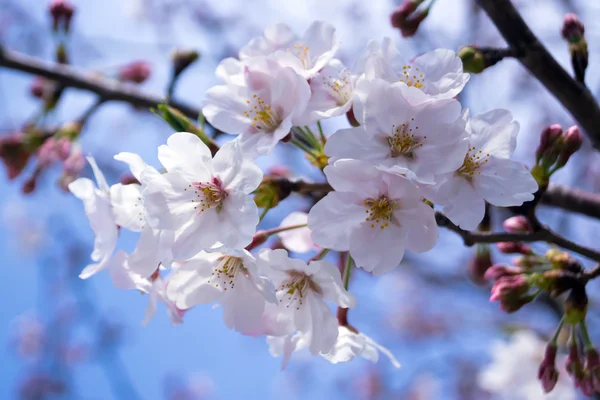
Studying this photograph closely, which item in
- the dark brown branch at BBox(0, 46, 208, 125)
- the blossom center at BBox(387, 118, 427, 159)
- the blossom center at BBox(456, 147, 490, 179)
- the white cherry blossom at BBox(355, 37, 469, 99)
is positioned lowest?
the dark brown branch at BBox(0, 46, 208, 125)

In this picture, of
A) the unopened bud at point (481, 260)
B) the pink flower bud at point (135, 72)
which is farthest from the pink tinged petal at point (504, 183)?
the pink flower bud at point (135, 72)

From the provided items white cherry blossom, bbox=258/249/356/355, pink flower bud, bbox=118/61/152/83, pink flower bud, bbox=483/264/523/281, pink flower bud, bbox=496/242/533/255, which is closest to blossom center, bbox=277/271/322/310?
white cherry blossom, bbox=258/249/356/355

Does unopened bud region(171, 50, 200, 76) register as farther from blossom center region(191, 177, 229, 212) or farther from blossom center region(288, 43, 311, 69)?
blossom center region(191, 177, 229, 212)

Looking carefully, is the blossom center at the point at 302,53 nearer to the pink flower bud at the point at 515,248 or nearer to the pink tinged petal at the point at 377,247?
the pink tinged petal at the point at 377,247

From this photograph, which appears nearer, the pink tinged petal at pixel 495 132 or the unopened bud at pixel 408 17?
the pink tinged petal at pixel 495 132

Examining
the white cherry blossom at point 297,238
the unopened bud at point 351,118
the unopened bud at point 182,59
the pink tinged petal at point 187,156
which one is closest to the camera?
the pink tinged petal at point 187,156

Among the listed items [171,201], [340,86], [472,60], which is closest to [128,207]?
[171,201]
